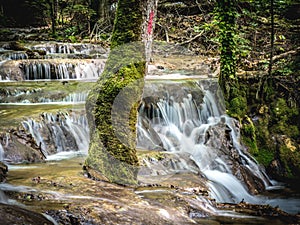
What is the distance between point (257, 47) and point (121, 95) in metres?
9.90

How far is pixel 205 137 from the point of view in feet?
29.4

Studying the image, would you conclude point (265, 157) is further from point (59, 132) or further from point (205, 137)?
point (59, 132)

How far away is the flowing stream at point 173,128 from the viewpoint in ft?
23.7

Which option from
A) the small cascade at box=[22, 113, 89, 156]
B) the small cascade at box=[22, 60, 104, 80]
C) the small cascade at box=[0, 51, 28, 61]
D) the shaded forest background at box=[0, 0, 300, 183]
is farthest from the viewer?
the small cascade at box=[0, 51, 28, 61]

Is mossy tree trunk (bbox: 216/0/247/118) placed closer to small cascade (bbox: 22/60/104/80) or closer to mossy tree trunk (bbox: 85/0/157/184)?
small cascade (bbox: 22/60/104/80)

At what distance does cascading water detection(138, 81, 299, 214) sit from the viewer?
25.7ft

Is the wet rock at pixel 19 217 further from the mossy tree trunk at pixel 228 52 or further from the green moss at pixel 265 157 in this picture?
the mossy tree trunk at pixel 228 52

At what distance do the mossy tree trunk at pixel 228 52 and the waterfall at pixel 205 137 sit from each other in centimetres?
40

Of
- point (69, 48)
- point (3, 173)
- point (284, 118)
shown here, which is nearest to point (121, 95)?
point (3, 173)

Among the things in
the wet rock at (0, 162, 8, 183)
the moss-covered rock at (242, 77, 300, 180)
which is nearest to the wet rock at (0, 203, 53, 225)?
the wet rock at (0, 162, 8, 183)

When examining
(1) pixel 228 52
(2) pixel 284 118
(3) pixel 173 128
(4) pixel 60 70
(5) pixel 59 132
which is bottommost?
(3) pixel 173 128

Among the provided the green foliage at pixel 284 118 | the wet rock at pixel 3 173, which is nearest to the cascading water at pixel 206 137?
the green foliage at pixel 284 118

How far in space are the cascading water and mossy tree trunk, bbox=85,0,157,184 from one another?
8.96ft

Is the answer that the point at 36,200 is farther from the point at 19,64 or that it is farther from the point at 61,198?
the point at 19,64
